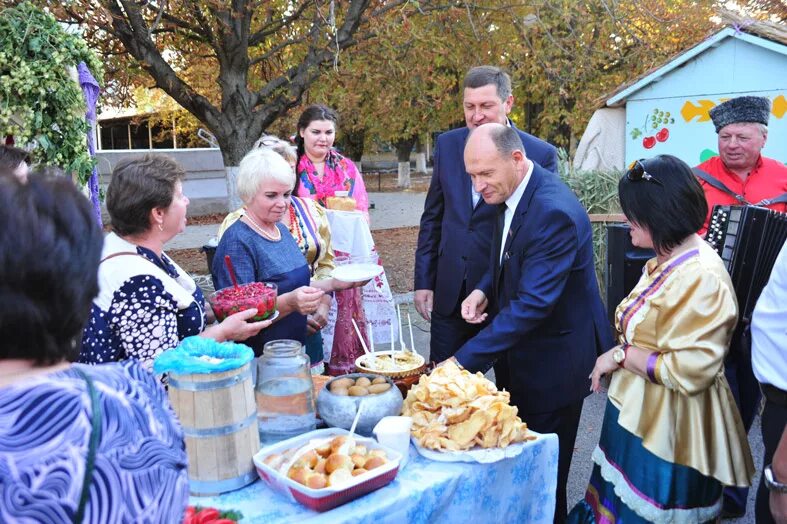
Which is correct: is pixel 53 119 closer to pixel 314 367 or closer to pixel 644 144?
pixel 314 367

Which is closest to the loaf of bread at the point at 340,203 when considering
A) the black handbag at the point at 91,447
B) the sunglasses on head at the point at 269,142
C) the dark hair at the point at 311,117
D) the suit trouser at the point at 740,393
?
the dark hair at the point at 311,117

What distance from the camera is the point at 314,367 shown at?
3551mm

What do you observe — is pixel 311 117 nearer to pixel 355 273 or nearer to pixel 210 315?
pixel 355 273

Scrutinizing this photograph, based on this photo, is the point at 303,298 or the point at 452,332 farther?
the point at 452,332

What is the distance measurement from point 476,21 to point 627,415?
26.1 feet

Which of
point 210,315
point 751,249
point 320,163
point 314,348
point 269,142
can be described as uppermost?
point 269,142

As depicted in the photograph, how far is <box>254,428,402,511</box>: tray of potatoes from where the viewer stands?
64.7 inches


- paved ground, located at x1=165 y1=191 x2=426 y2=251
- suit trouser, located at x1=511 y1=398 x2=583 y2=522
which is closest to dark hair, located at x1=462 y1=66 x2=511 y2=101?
suit trouser, located at x1=511 y1=398 x2=583 y2=522

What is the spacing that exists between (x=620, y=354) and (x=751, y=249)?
1084mm

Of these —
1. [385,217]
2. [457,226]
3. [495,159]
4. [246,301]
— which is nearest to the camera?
[246,301]

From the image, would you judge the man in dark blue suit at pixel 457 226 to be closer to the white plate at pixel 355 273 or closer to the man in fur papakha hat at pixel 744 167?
the white plate at pixel 355 273

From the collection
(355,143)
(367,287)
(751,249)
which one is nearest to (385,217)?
(355,143)

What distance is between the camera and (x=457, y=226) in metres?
3.47

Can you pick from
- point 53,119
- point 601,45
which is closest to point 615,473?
point 53,119
